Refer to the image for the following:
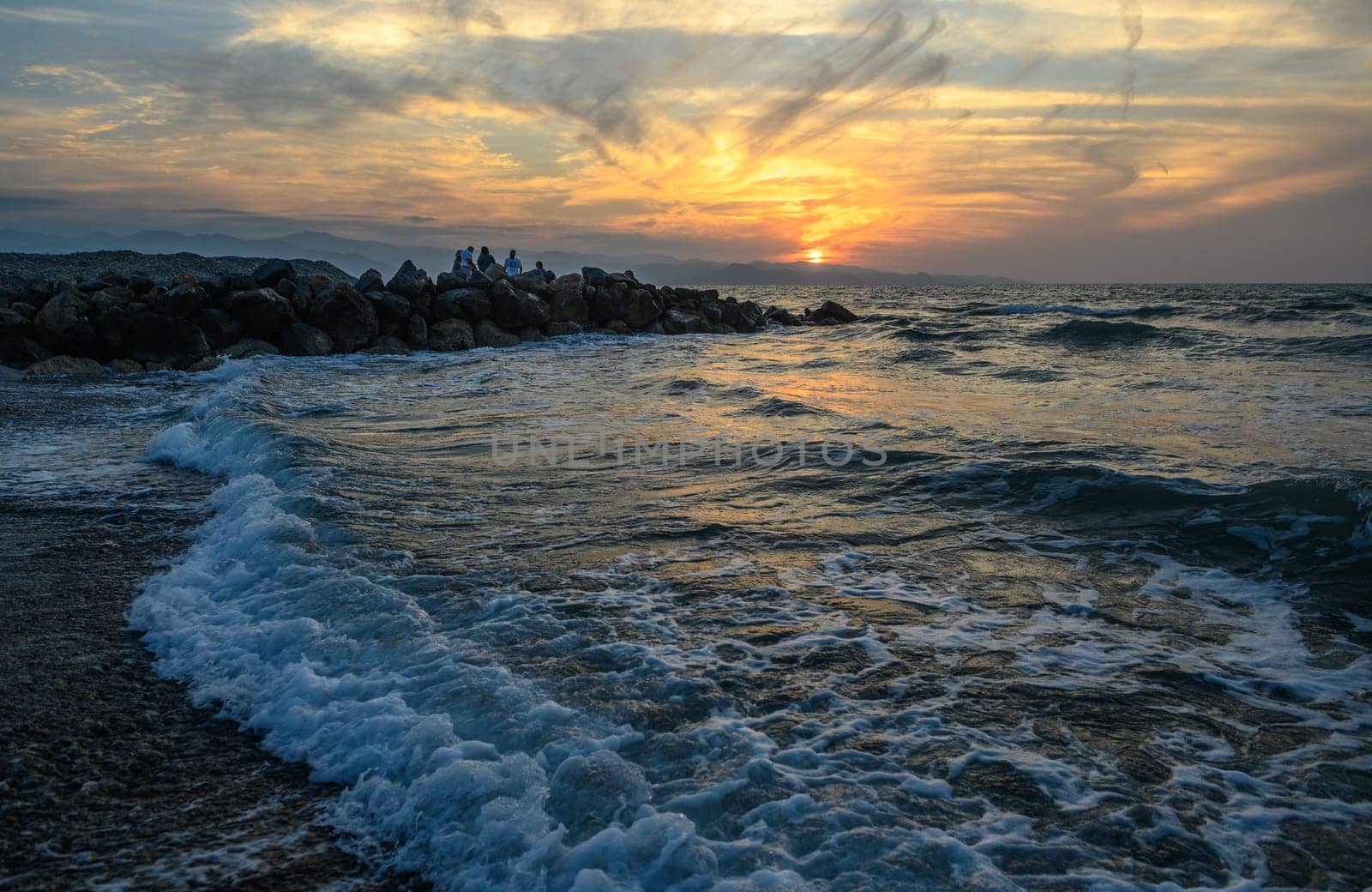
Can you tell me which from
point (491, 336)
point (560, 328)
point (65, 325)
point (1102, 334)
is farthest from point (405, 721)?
point (1102, 334)

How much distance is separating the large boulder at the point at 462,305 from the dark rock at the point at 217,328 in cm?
539

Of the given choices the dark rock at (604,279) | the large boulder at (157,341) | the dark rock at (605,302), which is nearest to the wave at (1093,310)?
the dark rock at (604,279)

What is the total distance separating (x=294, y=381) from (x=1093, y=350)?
18585 mm

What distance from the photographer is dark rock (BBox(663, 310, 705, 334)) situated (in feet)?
98.7

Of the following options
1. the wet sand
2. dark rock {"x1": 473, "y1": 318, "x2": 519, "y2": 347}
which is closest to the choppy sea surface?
the wet sand

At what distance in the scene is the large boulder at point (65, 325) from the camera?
17.6m

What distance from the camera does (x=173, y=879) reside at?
2.59 metres

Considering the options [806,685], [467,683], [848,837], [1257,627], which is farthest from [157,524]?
[1257,627]

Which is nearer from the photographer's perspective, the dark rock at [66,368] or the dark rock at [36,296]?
the dark rock at [66,368]

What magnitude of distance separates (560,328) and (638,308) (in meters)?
3.68

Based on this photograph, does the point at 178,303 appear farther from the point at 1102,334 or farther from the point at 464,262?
the point at 1102,334

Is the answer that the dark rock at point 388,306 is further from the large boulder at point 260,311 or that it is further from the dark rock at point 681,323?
the dark rock at point 681,323

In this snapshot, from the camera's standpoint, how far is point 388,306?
22375 mm

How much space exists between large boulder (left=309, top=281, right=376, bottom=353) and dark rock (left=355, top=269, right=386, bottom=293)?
2287mm
